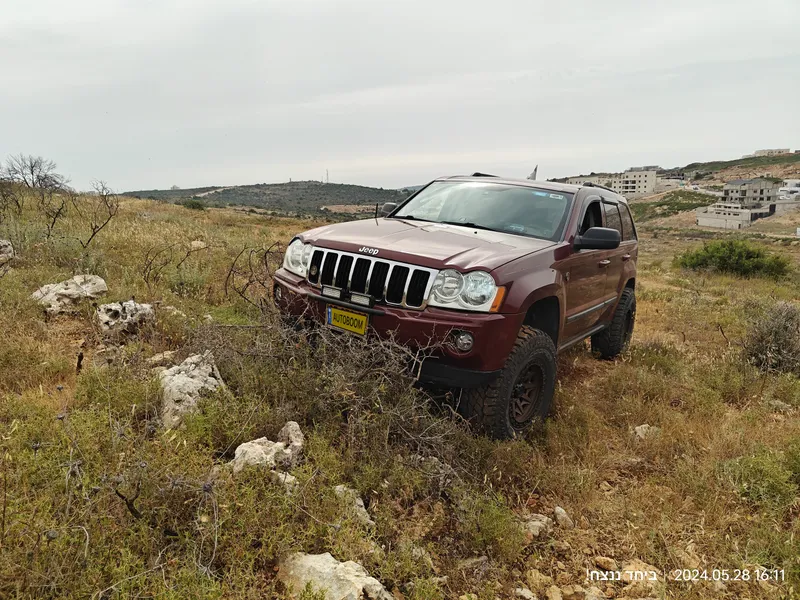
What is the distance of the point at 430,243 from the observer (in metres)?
3.54

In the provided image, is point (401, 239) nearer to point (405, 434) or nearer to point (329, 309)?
point (329, 309)

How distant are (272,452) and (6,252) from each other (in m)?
5.40

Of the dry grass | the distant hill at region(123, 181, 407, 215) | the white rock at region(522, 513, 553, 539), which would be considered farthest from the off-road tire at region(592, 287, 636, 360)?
the distant hill at region(123, 181, 407, 215)

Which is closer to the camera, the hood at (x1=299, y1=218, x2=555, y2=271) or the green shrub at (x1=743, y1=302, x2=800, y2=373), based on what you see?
the hood at (x1=299, y1=218, x2=555, y2=271)

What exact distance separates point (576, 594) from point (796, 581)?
1.12m

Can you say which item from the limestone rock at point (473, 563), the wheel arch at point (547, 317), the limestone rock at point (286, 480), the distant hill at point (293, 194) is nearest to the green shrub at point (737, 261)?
the wheel arch at point (547, 317)

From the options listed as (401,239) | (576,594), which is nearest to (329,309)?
(401,239)

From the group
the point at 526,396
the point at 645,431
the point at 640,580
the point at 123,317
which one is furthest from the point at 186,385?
the point at 645,431

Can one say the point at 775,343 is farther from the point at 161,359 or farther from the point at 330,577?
the point at 161,359

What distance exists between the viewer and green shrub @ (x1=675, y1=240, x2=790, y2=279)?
16453 millimetres

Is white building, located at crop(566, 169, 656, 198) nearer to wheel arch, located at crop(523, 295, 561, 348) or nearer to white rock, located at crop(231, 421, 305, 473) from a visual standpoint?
wheel arch, located at crop(523, 295, 561, 348)

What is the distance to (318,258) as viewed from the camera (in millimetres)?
3666

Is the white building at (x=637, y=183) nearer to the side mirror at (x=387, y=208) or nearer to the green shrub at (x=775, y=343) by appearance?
the green shrub at (x=775, y=343)

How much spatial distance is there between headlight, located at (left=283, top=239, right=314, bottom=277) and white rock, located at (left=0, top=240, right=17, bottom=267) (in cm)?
399
